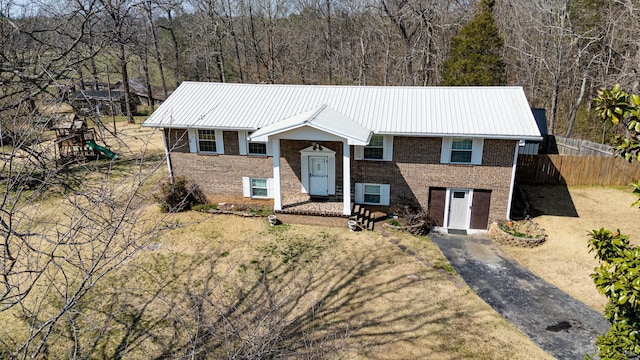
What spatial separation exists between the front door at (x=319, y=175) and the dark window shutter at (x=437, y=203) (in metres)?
4.72

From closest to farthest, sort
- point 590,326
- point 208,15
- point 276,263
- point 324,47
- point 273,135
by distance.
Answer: point 590,326
point 276,263
point 273,135
point 208,15
point 324,47

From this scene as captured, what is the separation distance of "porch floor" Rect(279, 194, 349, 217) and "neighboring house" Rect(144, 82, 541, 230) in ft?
0.22

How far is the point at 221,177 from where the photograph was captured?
19797 millimetres

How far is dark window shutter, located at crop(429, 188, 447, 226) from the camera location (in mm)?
18359

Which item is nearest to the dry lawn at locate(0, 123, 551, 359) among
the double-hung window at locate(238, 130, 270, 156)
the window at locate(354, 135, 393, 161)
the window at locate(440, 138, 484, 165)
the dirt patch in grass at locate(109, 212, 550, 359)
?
the dirt patch in grass at locate(109, 212, 550, 359)

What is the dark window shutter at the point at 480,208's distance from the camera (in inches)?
709

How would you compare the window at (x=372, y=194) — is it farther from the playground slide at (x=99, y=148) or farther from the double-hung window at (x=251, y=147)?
the playground slide at (x=99, y=148)

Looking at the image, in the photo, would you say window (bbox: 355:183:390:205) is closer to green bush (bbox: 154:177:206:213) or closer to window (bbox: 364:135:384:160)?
window (bbox: 364:135:384:160)

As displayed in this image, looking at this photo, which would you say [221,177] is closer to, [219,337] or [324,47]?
[219,337]

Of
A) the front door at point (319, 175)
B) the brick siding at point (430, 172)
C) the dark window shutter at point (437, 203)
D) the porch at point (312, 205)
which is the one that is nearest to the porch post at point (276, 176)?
the porch at point (312, 205)

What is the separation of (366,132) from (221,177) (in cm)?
726

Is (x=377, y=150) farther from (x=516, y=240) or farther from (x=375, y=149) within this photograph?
(x=516, y=240)

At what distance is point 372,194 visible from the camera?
62.7ft

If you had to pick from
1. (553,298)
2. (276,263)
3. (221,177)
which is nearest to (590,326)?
(553,298)
